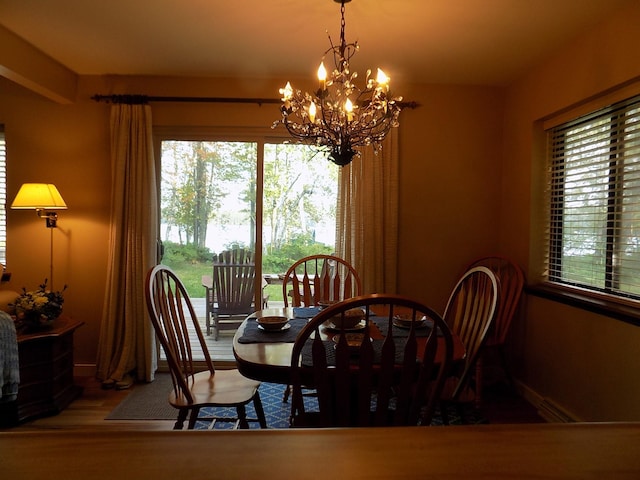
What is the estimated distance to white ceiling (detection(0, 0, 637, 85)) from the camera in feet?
7.30

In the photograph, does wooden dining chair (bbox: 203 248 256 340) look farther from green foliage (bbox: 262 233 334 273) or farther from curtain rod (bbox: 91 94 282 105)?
curtain rod (bbox: 91 94 282 105)

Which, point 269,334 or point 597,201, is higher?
point 597,201

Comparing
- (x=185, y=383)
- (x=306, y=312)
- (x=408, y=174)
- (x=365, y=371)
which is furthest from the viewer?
(x=408, y=174)

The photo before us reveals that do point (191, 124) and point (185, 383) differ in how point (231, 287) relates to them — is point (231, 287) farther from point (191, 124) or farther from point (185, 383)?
point (185, 383)

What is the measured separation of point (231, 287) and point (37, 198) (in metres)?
1.54

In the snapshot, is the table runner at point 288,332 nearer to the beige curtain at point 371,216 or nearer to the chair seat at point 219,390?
the chair seat at point 219,390

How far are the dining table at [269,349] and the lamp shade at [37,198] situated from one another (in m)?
1.86

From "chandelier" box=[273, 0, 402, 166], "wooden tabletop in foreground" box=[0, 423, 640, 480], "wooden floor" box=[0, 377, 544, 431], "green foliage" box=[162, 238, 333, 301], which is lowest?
"wooden floor" box=[0, 377, 544, 431]

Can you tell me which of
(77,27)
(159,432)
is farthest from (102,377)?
(159,432)

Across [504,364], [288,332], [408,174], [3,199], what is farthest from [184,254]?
[504,364]

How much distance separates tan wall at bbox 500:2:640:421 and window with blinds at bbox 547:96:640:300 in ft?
0.53

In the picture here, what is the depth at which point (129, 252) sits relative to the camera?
3.15m

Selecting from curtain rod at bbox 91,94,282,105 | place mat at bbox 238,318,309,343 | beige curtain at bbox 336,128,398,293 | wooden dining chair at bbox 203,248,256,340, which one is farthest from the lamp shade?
beige curtain at bbox 336,128,398,293

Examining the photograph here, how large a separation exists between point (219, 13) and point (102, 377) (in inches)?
108
